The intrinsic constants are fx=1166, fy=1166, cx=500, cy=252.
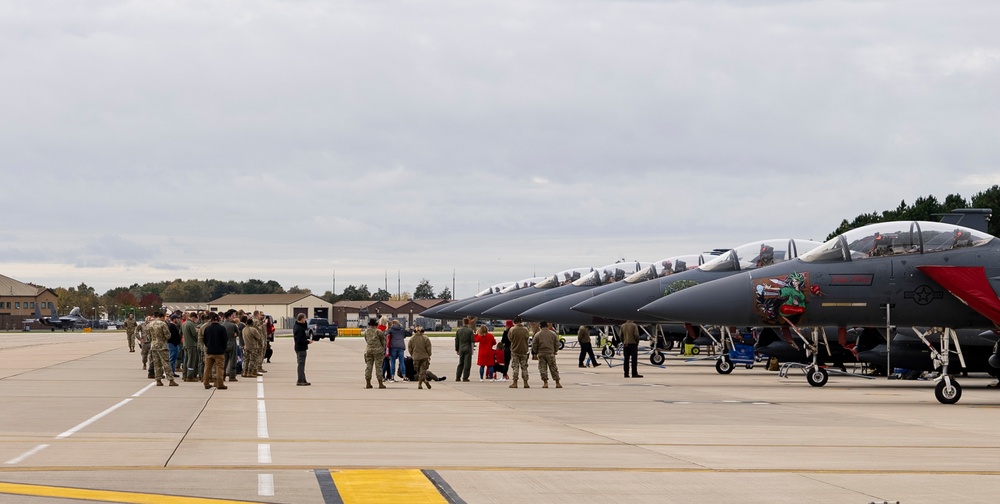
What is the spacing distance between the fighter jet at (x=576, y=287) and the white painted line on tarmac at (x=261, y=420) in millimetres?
20484

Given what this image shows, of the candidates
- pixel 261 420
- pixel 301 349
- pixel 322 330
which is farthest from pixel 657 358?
pixel 322 330

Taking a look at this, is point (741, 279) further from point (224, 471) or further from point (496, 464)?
point (224, 471)

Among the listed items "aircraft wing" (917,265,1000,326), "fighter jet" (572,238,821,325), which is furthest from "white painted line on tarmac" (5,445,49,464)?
"fighter jet" (572,238,821,325)

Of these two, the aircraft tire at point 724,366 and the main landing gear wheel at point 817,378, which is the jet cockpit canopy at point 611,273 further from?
the main landing gear wheel at point 817,378

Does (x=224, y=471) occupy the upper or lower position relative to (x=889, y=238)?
lower

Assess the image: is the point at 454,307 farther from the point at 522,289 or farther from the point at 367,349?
the point at 367,349

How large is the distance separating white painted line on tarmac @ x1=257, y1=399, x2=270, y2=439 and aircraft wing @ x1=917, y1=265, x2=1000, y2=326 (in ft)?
40.1

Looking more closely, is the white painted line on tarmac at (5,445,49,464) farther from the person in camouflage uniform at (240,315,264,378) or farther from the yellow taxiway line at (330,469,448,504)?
the person in camouflage uniform at (240,315,264,378)

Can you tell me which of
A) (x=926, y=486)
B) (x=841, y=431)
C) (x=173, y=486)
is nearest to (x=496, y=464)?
(x=173, y=486)

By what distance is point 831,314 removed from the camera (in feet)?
72.6

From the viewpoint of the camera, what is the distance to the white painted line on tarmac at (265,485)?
9.17 m

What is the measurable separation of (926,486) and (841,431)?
5386 millimetres

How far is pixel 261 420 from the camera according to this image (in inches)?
643

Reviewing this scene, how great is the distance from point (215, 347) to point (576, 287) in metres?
20.9
